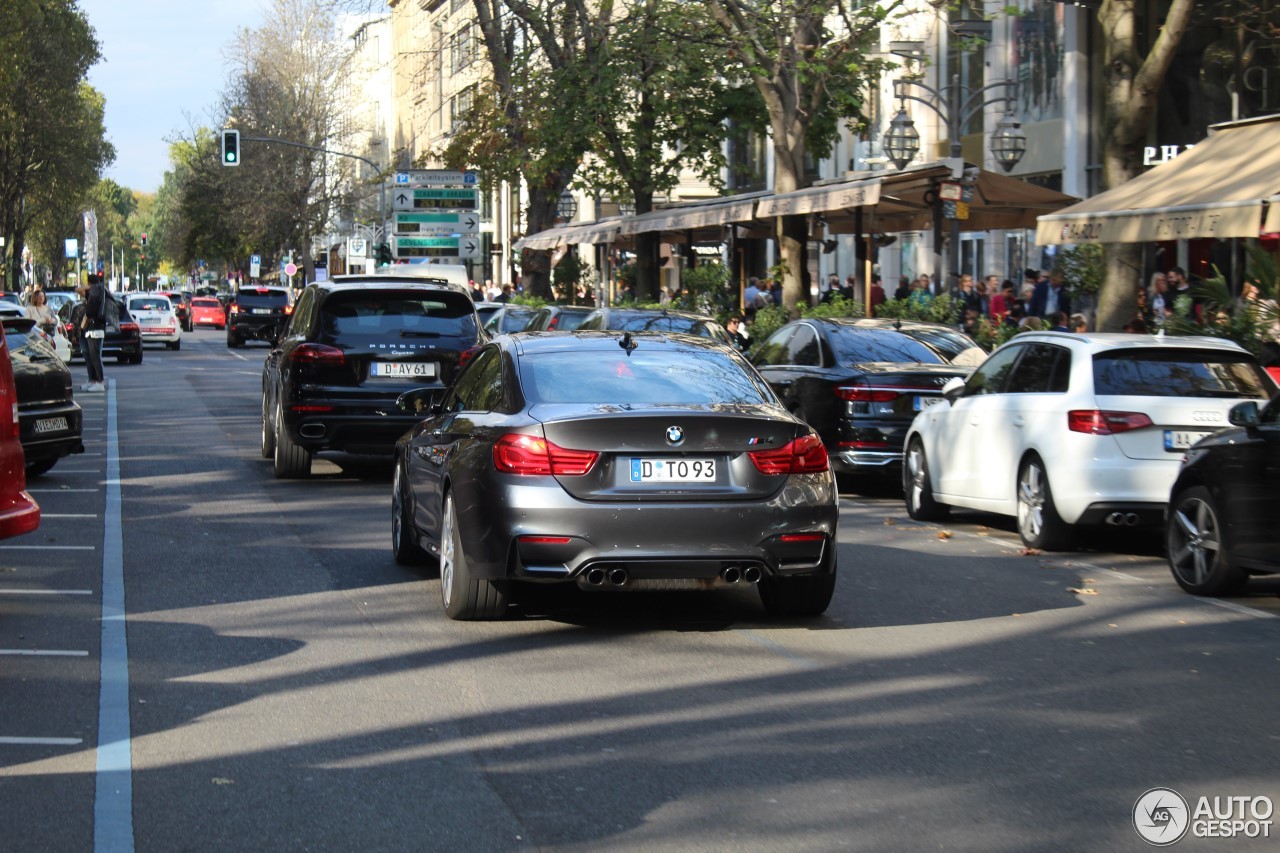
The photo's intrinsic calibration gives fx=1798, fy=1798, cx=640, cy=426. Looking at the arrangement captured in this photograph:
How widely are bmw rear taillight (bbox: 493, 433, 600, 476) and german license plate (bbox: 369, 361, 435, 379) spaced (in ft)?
24.7

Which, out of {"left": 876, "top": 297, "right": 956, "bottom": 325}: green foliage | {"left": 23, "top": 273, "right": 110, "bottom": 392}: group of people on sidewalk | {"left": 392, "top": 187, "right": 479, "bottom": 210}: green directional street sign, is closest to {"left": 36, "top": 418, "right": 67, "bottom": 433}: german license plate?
{"left": 876, "top": 297, "right": 956, "bottom": 325}: green foliage

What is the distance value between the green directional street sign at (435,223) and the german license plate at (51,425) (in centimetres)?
3363

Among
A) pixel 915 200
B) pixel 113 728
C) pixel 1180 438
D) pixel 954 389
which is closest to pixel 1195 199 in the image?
pixel 954 389

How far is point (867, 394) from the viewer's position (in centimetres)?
1594

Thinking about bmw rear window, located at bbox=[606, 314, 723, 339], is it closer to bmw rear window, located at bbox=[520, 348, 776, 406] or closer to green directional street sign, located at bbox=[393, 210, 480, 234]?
bmw rear window, located at bbox=[520, 348, 776, 406]

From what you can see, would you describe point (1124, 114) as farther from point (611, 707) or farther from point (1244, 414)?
point (611, 707)

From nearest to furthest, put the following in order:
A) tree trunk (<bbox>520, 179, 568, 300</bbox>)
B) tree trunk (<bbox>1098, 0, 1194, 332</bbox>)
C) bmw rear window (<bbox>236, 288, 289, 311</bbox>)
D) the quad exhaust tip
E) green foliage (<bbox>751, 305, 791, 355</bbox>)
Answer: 1. the quad exhaust tip
2. tree trunk (<bbox>1098, 0, 1194, 332</bbox>)
3. green foliage (<bbox>751, 305, 791, 355</bbox>)
4. tree trunk (<bbox>520, 179, 568, 300</bbox>)
5. bmw rear window (<bbox>236, 288, 289, 311</bbox>)

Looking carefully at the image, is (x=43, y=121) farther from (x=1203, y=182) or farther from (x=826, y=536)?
(x=826, y=536)

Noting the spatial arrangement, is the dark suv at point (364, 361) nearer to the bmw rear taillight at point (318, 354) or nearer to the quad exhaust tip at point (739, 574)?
the bmw rear taillight at point (318, 354)

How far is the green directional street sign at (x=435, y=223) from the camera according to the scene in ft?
162

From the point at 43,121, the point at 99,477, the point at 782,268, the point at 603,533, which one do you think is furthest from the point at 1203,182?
the point at 43,121

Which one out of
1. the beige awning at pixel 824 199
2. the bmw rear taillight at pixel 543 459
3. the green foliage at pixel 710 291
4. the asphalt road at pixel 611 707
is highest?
the beige awning at pixel 824 199

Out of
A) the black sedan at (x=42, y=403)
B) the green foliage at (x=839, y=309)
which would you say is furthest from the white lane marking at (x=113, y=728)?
the green foliage at (x=839, y=309)

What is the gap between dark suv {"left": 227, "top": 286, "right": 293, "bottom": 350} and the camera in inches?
2279
